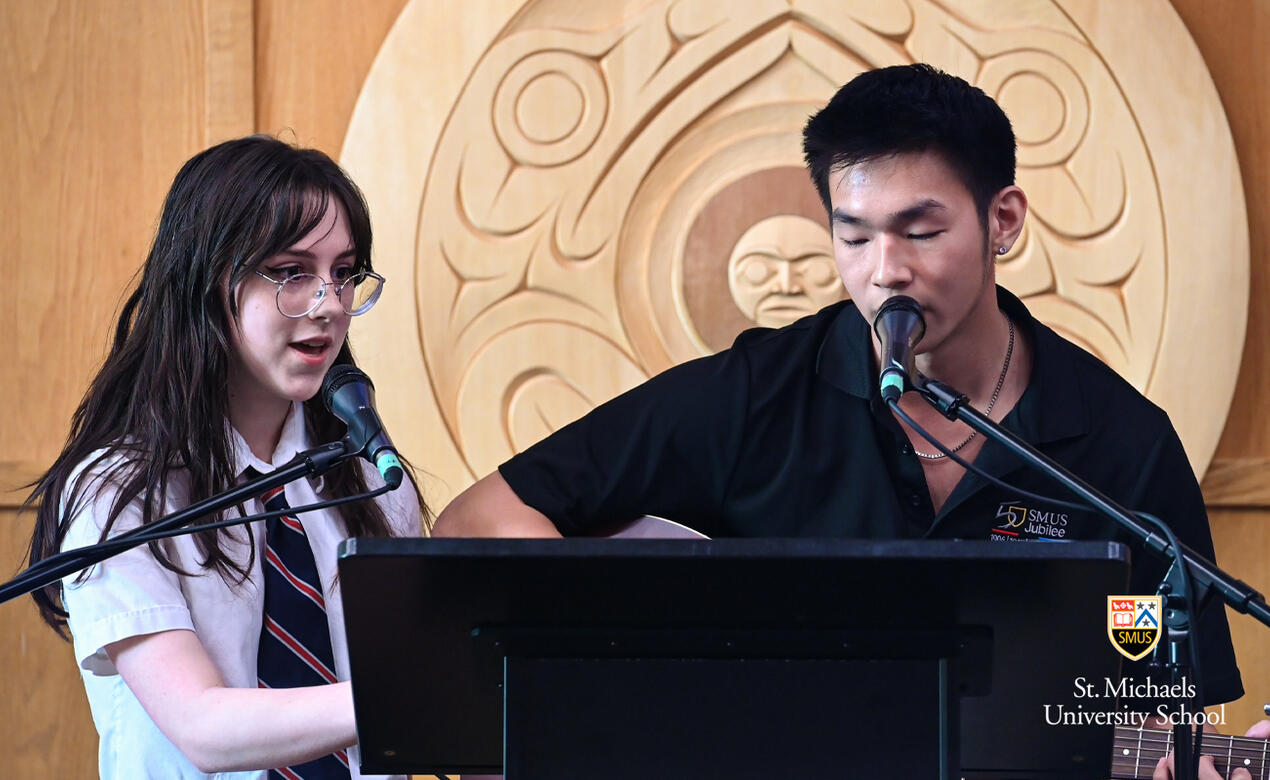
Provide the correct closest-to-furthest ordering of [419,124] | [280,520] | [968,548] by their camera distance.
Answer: [968,548]
[280,520]
[419,124]

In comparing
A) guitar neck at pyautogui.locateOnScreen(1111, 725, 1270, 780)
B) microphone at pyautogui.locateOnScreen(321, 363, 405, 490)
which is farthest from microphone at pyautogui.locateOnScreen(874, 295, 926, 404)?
guitar neck at pyautogui.locateOnScreen(1111, 725, 1270, 780)

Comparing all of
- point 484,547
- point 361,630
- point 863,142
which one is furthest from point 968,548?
point 863,142

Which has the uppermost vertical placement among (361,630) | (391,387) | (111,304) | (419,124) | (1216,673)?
(419,124)

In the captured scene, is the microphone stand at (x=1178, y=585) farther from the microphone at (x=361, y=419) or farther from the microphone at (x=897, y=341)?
the microphone at (x=361, y=419)

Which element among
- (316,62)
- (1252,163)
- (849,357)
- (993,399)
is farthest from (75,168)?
(1252,163)

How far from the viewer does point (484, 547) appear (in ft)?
3.30

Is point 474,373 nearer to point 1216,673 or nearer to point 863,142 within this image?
point 863,142

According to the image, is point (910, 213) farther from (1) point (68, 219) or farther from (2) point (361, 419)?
(1) point (68, 219)

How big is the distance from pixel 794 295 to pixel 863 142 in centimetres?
75

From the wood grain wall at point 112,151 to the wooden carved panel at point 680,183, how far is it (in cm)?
10

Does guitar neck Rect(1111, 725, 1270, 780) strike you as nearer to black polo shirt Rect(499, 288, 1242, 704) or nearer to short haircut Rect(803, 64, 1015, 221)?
black polo shirt Rect(499, 288, 1242, 704)

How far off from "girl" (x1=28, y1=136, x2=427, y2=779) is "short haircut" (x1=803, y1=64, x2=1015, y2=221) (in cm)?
67

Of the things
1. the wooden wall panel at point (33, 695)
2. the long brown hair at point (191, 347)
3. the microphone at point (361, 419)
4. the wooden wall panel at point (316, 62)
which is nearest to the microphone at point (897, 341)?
the microphone at point (361, 419)

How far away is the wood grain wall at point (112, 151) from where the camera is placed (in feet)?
8.66
